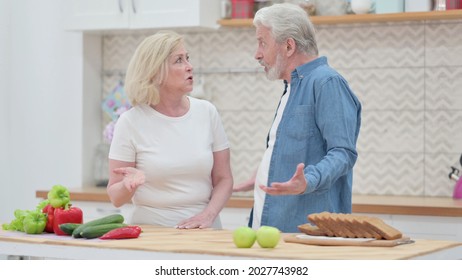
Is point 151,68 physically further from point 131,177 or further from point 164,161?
point 131,177

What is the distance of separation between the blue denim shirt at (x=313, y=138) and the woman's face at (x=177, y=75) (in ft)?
1.35

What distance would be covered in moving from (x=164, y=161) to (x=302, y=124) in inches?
21.6

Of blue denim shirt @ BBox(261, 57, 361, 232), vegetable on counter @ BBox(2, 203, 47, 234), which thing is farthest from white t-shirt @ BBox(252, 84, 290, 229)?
vegetable on counter @ BBox(2, 203, 47, 234)

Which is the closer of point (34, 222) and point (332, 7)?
point (34, 222)

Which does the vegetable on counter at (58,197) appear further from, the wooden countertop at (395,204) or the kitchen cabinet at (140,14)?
the kitchen cabinet at (140,14)

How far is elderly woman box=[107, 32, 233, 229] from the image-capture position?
340 centimetres

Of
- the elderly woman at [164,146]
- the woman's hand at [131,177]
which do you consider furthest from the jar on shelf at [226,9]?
the woman's hand at [131,177]

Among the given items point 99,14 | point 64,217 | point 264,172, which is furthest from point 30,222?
point 99,14

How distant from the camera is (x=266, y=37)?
333 centimetres

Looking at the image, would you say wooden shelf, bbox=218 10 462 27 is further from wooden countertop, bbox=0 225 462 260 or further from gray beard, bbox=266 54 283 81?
wooden countertop, bbox=0 225 462 260

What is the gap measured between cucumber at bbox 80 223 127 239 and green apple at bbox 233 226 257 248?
532 mm

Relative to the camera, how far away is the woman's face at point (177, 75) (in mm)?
3434

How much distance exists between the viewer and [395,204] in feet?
13.9
